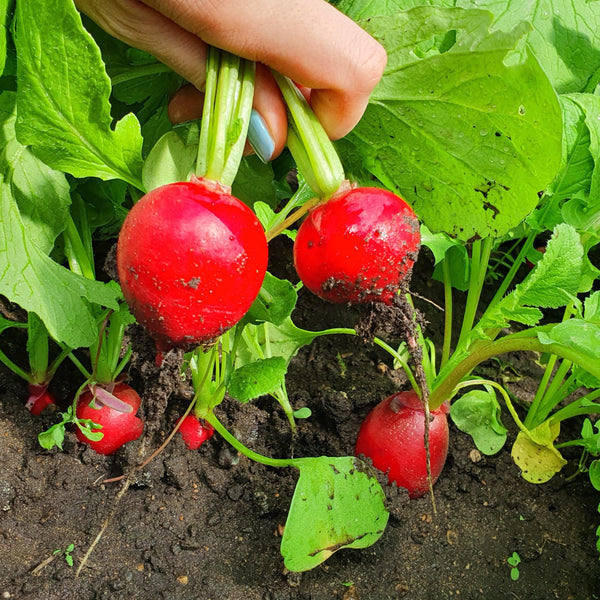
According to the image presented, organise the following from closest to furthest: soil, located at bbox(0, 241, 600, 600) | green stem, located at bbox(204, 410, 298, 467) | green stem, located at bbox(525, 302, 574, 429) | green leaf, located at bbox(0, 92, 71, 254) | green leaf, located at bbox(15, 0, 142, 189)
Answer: green leaf, located at bbox(15, 0, 142, 189)
green leaf, located at bbox(0, 92, 71, 254)
soil, located at bbox(0, 241, 600, 600)
green stem, located at bbox(204, 410, 298, 467)
green stem, located at bbox(525, 302, 574, 429)

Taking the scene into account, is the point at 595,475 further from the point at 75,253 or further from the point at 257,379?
the point at 75,253

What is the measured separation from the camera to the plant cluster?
33.7 inches

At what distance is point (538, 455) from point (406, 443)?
35 centimetres

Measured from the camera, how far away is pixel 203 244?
82 centimetres

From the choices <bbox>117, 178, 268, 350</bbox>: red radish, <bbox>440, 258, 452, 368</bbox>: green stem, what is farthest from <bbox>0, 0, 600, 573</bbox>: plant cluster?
→ <bbox>440, 258, 452, 368</bbox>: green stem

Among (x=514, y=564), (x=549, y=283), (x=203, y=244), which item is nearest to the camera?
(x=203, y=244)

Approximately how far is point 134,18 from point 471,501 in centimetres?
119

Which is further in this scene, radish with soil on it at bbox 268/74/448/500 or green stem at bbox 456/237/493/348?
green stem at bbox 456/237/493/348

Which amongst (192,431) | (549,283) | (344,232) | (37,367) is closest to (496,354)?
(549,283)

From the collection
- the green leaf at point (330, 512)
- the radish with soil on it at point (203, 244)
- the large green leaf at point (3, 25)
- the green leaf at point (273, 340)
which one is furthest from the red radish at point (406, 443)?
the large green leaf at point (3, 25)

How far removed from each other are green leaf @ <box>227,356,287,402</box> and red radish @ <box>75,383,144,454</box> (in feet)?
0.94

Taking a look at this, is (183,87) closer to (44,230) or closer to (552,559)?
(44,230)

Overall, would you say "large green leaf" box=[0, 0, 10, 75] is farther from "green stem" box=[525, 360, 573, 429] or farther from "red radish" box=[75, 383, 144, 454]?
"green stem" box=[525, 360, 573, 429]

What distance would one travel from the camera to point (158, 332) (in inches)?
34.1
